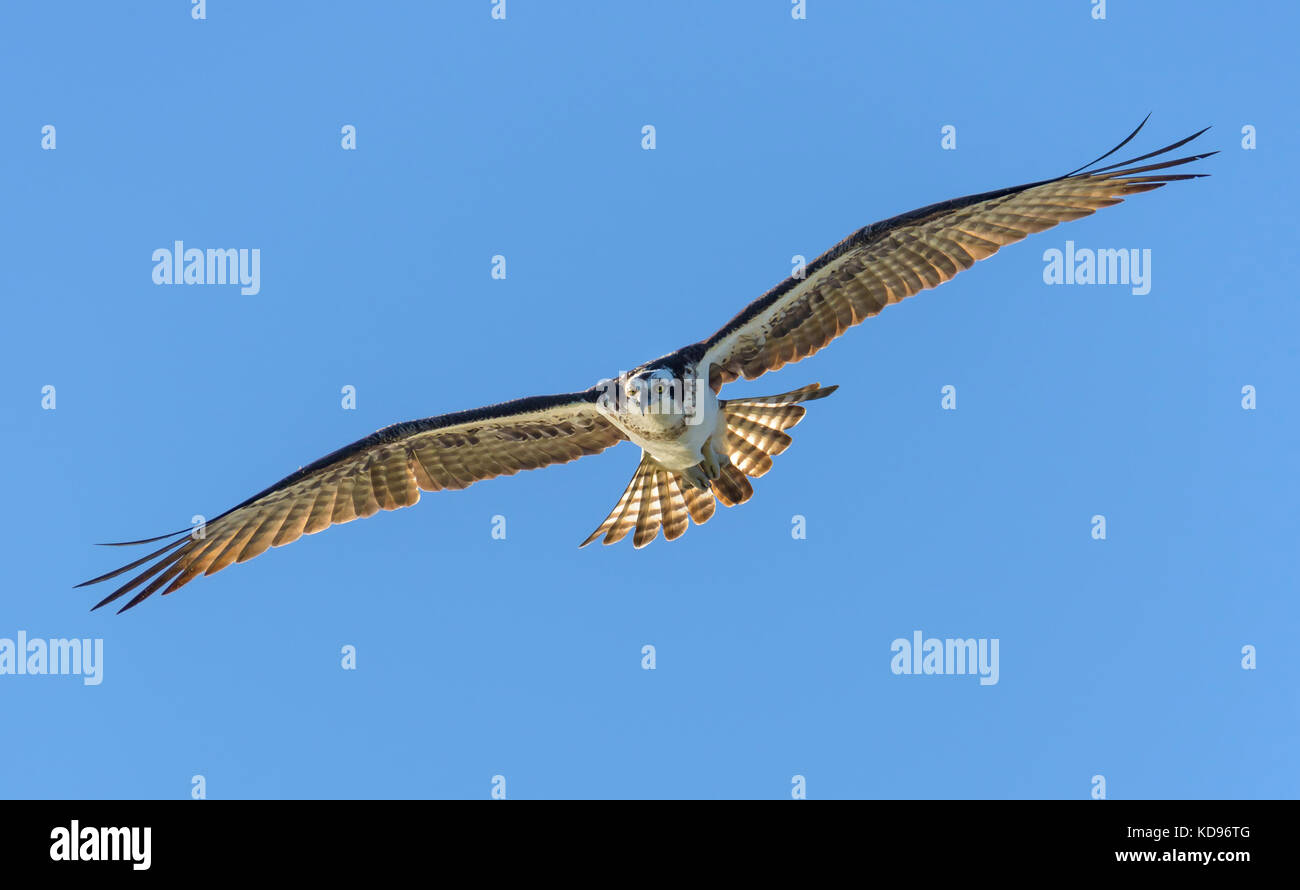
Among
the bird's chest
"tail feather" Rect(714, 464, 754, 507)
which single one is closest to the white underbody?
the bird's chest

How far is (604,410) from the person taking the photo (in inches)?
542

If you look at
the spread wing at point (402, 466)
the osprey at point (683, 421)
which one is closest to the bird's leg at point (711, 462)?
the osprey at point (683, 421)

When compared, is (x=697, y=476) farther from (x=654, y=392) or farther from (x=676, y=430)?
(x=654, y=392)

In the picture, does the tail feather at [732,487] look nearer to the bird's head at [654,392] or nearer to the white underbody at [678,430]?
the white underbody at [678,430]

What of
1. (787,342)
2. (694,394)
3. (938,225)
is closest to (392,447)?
(694,394)

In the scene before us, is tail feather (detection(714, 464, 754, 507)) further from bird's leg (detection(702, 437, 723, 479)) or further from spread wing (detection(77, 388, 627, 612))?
spread wing (detection(77, 388, 627, 612))

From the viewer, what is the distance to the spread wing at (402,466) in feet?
45.6

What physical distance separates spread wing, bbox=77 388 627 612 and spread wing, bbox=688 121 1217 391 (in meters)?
1.66

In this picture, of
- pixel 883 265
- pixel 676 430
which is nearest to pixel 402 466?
pixel 676 430

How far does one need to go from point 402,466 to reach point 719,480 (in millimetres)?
3332

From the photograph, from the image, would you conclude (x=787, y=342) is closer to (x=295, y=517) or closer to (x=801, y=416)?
(x=801, y=416)

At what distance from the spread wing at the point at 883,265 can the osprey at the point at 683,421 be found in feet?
0.05

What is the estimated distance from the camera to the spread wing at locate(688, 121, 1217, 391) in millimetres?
13602
